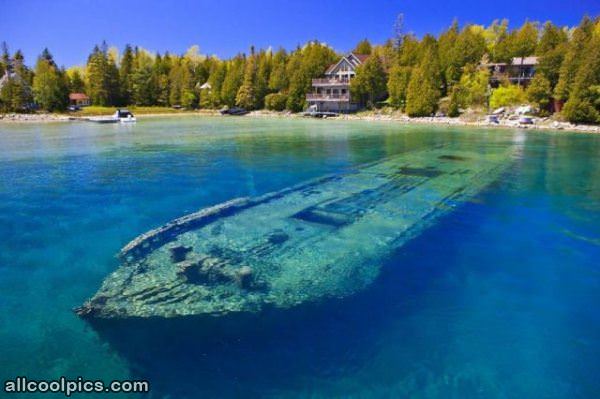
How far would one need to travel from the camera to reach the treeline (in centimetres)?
4578

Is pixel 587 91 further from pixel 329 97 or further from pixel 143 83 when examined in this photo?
pixel 143 83

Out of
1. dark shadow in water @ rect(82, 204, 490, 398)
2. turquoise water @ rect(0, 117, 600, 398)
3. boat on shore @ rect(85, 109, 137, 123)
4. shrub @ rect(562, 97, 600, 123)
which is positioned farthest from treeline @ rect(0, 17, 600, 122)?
dark shadow in water @ rect(82, 204, 490, 398)

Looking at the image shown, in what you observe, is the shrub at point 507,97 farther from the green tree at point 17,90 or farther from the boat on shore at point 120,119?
the green tree at point 17,90

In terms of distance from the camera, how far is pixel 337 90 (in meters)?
68.3

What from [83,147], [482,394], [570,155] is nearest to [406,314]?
[482,394]

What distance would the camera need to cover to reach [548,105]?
1875 inches

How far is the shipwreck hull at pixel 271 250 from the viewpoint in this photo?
670cm

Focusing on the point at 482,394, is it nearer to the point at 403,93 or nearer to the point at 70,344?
the point at 70,344

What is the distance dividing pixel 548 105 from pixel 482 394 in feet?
174

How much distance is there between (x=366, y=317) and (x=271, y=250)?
3.10 meters

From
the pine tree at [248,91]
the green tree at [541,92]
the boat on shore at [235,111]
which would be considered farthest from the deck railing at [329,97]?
the green tree at [541,92]

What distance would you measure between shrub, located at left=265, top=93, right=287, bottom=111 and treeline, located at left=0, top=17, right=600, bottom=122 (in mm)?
186

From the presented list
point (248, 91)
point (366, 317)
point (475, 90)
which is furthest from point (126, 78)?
point (366, 317)

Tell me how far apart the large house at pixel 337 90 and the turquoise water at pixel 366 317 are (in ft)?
181
